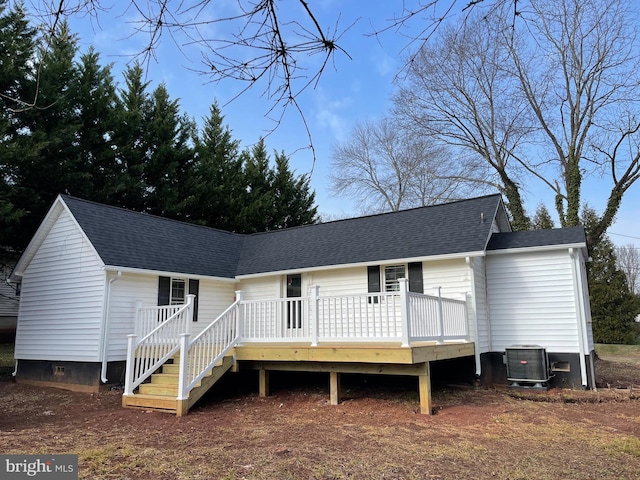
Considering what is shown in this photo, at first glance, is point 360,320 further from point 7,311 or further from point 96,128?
point 7,311

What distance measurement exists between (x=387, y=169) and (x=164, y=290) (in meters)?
19.9

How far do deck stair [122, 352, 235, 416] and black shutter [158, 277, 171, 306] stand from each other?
2.93 m

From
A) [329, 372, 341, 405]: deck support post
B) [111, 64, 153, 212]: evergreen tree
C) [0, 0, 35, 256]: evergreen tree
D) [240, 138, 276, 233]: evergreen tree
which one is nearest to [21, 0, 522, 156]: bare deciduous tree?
[329, 372, 341, 405]: deck support post

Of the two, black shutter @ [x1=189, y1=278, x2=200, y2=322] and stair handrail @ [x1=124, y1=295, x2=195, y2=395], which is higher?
black shutter @ [x1=189, y1=278, x2=200, y2=322]

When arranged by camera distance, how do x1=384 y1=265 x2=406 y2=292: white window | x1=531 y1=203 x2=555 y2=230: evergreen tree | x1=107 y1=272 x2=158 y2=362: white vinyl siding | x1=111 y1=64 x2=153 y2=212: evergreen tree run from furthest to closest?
x1=531 y1=203 x2=555 y2=230: evergreen tree → x1=111 y1=64 x2=153 y2=212: evergreen tree → x1=384 y1=265 x2=406 y2=292: white window → x1=107 y1=272 x2=158 y2=362: white vinyl siding

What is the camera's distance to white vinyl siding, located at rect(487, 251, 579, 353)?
1064cm

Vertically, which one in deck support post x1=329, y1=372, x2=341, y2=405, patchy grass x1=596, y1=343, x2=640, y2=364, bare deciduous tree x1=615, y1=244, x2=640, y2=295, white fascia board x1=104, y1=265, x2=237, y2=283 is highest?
bare deciduous tree x1=615, y1=244, x2=640, y2=295

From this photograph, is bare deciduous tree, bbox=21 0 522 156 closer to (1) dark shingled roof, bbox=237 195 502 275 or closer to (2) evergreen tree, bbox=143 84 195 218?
(1) dark shingled roof, bbox=237 195 502 275

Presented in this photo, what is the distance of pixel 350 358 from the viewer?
8.23m

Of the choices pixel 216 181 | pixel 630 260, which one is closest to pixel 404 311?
pixel 216 181

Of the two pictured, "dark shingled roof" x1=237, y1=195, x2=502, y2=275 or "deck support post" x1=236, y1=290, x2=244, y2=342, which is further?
"dark shingled roof" x1=237, y1=195, x2=502, y2=275

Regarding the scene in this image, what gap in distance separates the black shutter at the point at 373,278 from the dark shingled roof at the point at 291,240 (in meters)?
0.40

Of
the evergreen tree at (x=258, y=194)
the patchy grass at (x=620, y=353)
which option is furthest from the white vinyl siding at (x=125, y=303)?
the patchy grass at (x=620, y=353)

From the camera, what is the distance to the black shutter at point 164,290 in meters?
12.2
